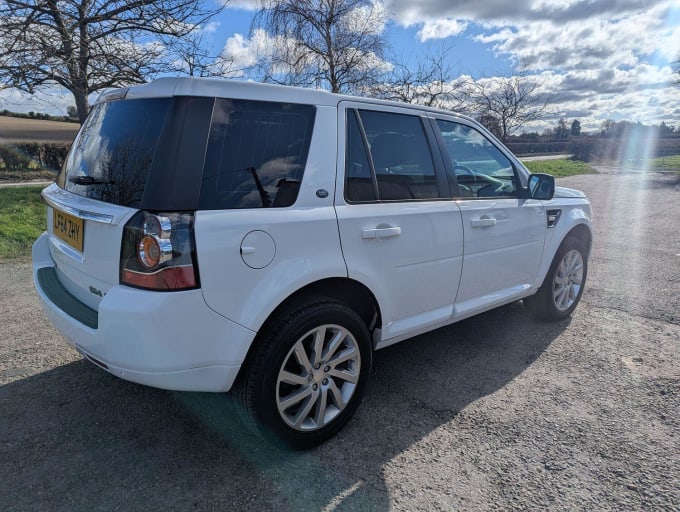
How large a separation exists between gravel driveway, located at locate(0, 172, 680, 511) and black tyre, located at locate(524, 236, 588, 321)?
0.79 feet

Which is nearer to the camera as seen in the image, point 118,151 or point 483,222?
point 118,151

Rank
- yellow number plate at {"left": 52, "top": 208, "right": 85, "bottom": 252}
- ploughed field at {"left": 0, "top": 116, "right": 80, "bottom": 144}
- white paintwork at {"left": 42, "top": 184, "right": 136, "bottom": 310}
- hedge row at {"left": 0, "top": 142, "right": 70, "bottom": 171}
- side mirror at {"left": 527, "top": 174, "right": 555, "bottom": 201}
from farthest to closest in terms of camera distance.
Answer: ploughed field at {"left": 0, "top": 116, "right": 80, "bottom": 144}, hedge row at {"left": 0, "top": 142, "right": 70, "bottom": 171}, side mirror at {"left": 527, "top": 174, "right": 555, "bottom": 201}, yellow number plate at {"left": 52, "top": 208, "right": 85, "bottom": 252}, white paintwork at {"left": 42, "top": 184, "right": 136, "bottom": 310}

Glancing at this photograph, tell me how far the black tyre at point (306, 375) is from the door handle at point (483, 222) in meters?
1.14

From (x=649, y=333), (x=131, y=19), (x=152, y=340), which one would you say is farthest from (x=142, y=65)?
(x=649, y=333)

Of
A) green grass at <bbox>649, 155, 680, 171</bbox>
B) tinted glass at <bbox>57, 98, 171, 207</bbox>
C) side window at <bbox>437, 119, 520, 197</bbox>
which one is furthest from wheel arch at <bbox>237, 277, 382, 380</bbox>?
green grass at <bbox>649, 155, 680, 171</bbox>

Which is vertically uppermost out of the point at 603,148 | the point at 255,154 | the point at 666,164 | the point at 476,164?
the point at 603,148

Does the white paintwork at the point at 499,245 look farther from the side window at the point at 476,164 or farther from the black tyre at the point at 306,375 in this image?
the black tyre at the point at 306,375

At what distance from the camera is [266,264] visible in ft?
6.99

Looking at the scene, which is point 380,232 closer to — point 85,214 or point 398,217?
point 398,217

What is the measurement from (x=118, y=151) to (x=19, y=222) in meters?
6.50

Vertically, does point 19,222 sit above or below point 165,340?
below

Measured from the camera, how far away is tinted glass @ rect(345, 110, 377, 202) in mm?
2553

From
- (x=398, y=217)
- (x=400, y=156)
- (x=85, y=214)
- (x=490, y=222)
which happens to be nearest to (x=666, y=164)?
(x=490, y=222)

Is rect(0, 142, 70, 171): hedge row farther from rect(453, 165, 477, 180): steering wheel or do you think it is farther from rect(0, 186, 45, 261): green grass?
rect(453, 165, 477, 180): steering wheel
